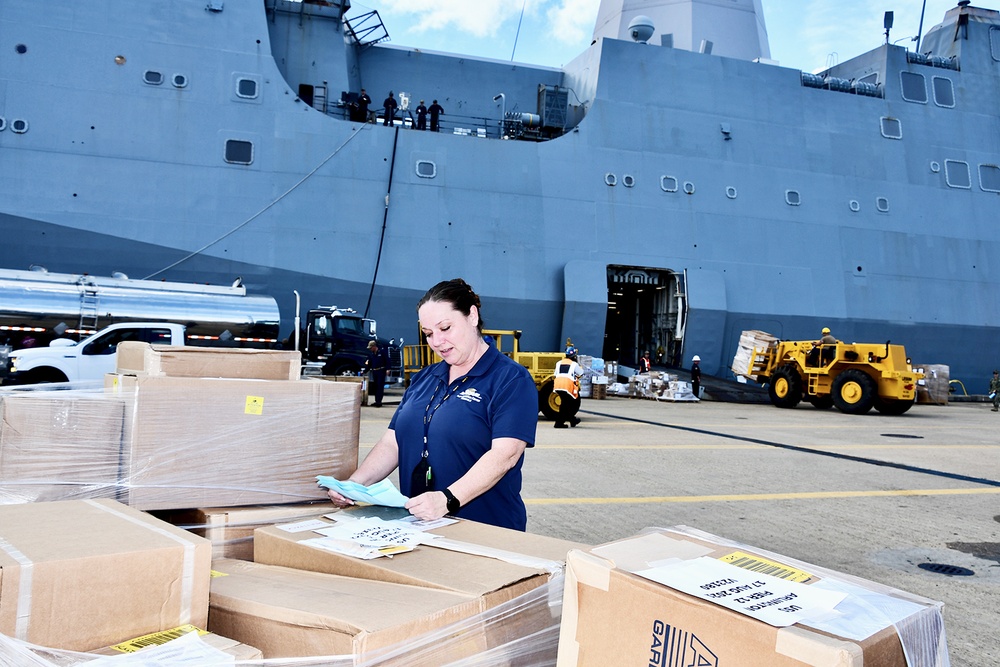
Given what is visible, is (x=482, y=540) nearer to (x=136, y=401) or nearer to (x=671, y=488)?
(x=136, y=401)

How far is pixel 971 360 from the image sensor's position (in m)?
22.6

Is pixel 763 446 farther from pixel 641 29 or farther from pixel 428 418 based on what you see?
pixel 641 29

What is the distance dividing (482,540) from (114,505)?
42.0 inches

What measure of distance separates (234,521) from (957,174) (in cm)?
2706

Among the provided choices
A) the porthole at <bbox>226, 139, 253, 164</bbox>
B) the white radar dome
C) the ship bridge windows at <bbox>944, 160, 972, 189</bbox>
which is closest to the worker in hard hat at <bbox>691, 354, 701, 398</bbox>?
the white radar dome

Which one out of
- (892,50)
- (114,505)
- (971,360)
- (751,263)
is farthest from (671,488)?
(892,50)

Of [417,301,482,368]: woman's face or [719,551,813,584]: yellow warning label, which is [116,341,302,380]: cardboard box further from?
[719,551,813,584]: yellow warning label

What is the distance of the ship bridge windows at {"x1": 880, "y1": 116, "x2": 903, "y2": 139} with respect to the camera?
2319cm

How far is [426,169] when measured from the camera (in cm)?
1912

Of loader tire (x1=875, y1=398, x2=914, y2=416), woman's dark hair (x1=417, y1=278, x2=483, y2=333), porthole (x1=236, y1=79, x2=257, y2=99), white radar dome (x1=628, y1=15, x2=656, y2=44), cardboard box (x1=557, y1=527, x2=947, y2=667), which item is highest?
white radar dome (x1=628, y1=15, x2=656, y2=44)

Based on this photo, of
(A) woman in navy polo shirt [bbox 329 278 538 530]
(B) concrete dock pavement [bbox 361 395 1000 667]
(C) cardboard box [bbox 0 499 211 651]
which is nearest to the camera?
(C) cardboard box [bbox 0 499 211 651]

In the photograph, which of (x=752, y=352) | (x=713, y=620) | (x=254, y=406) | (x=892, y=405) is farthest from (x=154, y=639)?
(x=752, y=352)

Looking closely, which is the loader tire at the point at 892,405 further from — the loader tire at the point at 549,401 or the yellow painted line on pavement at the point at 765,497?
the yellow painted line on pavement at the point at 765,497

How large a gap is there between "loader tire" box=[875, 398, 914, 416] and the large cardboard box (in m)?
16.3
